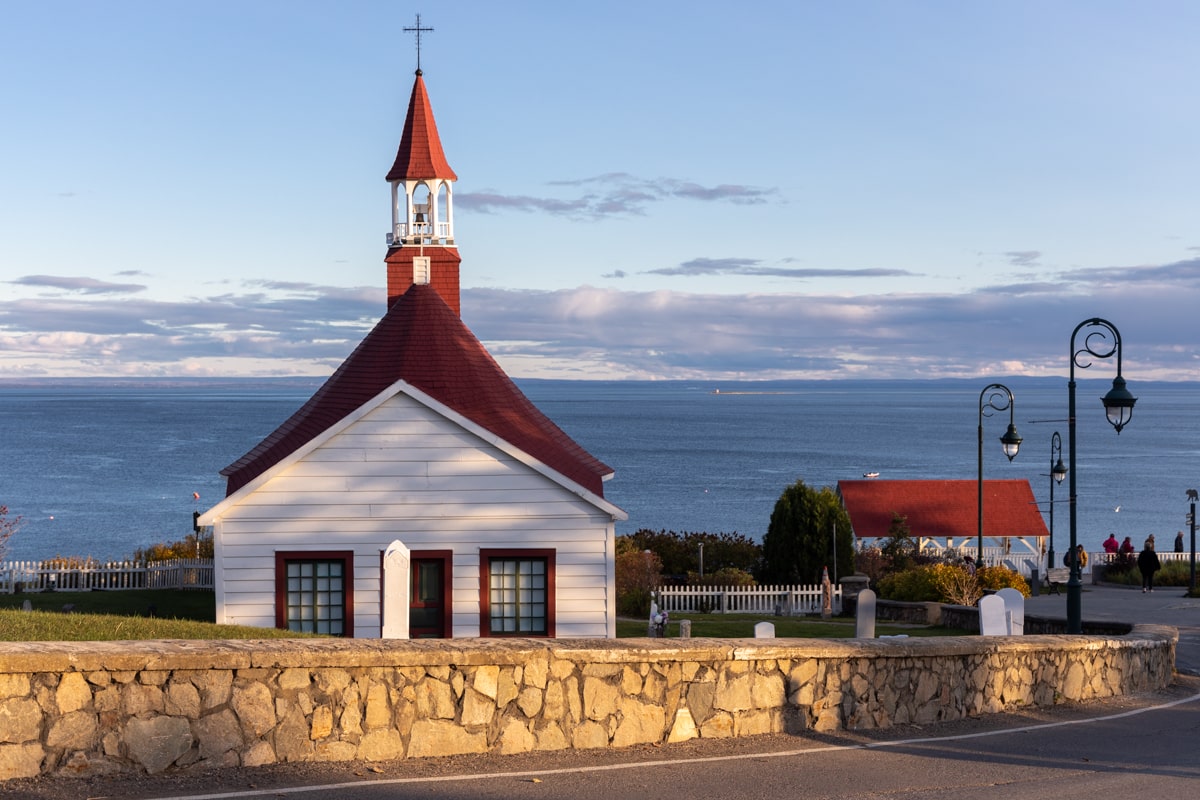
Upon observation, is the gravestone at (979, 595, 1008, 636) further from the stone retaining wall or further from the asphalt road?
the stone retaining wall

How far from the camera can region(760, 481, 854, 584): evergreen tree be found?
39219mm

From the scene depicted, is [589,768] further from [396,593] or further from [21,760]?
[396,593]

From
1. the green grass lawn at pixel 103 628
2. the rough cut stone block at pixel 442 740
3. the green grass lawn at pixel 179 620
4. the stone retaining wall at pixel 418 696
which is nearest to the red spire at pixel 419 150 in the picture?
the green grass lawn at pixel 179 620

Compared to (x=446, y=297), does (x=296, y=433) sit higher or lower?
lower

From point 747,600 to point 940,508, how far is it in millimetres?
21757

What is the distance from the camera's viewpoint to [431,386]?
24266 millimetres

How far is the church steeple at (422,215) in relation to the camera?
28.4 meters

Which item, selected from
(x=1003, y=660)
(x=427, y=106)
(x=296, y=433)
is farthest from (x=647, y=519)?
(x=1003, y=660)

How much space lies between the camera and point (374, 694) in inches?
387

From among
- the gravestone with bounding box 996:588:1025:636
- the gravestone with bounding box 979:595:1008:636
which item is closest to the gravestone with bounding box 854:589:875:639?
the gravestone with bounding box 979:595:1008:636

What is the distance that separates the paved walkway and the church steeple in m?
14.7

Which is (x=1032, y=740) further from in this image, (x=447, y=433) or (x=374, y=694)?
(x=447, y=433)

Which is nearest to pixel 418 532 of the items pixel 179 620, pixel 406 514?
pixel 406 514

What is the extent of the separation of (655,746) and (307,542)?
11990mm
